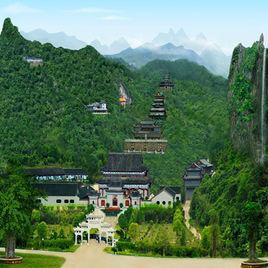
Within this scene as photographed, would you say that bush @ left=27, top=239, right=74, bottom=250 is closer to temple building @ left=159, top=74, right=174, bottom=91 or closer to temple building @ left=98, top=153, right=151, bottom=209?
temple building @ left=98, top=153, right=151, bottom=209

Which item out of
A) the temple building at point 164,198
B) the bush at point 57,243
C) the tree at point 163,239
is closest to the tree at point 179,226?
the tree at point 163,239

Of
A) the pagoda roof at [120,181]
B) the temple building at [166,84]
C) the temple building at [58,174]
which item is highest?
the temple building at [166,84]

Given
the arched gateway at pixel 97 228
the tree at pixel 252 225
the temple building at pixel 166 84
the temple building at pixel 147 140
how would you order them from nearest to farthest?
the tree at pixel 252 225, the arched gateway at pixel 97 228, the temple building at pixel 147 140, the temple building at pixel 166 84

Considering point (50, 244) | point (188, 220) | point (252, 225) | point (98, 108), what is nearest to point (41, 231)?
point (50, 244)

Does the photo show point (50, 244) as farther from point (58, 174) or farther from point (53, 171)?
point (53, 171)

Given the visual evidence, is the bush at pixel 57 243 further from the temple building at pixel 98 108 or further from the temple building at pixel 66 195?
the temple building at pixel 98 108

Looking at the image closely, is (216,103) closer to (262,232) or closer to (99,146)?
(99,146)
